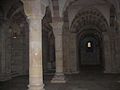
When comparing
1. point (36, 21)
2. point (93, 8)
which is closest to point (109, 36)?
point (93, 8)

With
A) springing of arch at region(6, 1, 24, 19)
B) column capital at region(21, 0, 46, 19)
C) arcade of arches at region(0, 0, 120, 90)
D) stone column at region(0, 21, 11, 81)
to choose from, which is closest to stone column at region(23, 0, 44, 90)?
column capital at region(21, 0, 46, 19)

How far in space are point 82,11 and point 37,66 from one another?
11433mm

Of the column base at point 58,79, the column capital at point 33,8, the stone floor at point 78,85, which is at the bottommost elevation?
the stone floor at point 78,85

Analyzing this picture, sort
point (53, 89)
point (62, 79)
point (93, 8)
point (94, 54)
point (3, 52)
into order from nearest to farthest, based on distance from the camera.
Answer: point (53, 89) < point (62, 79) < point (3, 52) < point (93, 8) < point (94, 54)

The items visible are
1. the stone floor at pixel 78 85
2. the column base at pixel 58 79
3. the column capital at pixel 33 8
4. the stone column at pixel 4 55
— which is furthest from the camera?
the stone column at pixel 4 55

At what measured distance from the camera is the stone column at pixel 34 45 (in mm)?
7316

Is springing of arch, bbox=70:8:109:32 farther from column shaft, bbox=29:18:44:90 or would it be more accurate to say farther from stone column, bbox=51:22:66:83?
column shaft, bbox=29:18:44:90

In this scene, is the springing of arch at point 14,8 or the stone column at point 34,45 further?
the springing of arch at point 14,8

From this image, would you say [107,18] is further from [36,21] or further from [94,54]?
[94,54]

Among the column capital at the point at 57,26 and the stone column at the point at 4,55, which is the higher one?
A: the column capital at the point at 57,26

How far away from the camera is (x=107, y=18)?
57.9 feet

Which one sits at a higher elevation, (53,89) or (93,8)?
(93,8)

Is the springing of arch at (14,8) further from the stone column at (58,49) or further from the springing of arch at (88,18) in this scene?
the springing of arch at (88,18)

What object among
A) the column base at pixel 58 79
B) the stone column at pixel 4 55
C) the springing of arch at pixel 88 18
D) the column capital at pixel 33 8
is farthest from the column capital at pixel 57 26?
the springing of arch at pixel 88 18
